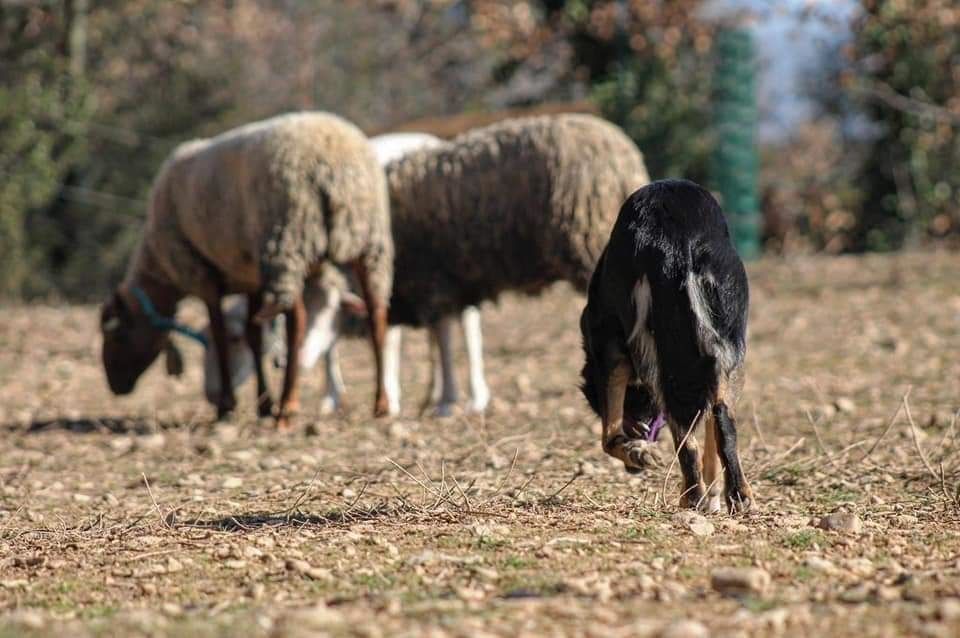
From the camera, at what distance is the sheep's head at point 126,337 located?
10711 millimetres

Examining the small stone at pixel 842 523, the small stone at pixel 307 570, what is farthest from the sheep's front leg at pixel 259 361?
the small stone at pixel 842 523

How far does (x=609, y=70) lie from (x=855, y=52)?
3.46 metres

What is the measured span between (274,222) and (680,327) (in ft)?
14.9

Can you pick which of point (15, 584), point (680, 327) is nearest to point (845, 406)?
point (680, 327)

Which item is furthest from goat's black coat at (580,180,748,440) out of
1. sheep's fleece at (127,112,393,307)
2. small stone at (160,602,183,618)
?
sheep's fleece at (127,112,393,307)

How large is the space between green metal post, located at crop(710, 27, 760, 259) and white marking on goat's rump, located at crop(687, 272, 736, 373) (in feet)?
47.1

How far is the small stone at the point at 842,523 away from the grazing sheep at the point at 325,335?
199 inches

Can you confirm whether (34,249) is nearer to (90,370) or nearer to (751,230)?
(90,370)

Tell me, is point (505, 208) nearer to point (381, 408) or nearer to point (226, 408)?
point (381, 408)

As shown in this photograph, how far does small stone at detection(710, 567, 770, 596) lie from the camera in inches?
145

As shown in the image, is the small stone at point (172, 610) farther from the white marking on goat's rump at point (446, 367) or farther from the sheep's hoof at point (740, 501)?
the white marking on goat's rump at point (446, 367)

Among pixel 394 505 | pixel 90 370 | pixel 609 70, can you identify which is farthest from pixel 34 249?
pixel 394 505

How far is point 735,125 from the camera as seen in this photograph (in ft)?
64.6

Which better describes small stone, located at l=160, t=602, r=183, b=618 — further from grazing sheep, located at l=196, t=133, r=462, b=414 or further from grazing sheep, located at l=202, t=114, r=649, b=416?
grazing sheep, located at l=196, t=133, r=462, b=414
